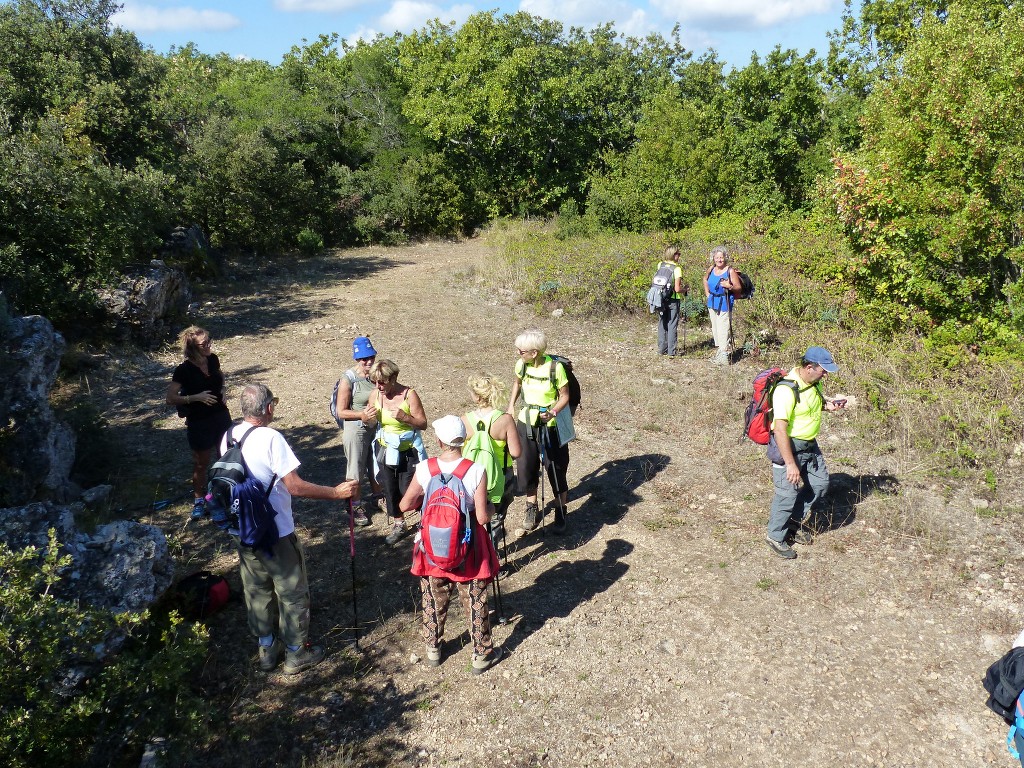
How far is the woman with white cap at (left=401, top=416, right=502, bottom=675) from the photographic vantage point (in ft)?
13.0

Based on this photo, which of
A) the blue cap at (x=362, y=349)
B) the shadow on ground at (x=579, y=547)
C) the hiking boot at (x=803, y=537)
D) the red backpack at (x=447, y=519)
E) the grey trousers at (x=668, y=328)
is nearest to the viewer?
the red backpack at (x=447, y=519)

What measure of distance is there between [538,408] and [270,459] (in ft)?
7.64

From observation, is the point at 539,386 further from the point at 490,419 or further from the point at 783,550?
the point at 783,550

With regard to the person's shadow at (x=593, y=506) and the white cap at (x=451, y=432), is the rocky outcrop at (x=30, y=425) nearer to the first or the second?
the white cap at (x=451, y=432)

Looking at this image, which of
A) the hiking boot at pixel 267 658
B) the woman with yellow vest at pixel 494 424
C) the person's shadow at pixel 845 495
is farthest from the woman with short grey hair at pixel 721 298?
the hiking boot at pixel 267 658

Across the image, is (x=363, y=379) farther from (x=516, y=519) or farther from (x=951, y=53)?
(x=951, y=53)

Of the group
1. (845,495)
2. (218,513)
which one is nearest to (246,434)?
(218,513)

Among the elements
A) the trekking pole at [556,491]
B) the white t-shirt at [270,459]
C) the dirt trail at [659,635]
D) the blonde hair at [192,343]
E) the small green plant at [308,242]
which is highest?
the small green plant at [308,242]

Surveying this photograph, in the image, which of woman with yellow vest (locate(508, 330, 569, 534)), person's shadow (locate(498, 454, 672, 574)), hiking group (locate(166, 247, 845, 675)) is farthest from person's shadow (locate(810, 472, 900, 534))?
woman with yellow vest (locate(508, 330, 569, 534))

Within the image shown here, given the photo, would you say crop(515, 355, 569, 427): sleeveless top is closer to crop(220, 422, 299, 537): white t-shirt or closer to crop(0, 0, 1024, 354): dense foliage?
crop(220, 422, 299, 537): white t-shirt

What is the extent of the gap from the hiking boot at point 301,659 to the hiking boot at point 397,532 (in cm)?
145

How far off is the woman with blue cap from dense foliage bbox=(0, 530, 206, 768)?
216 centimetres

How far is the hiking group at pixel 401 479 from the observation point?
12.7 ft

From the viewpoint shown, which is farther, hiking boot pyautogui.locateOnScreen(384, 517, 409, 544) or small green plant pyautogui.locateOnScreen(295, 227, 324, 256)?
small green plant pyautogui.locateOnScreen(295, 227, 324, 256)
